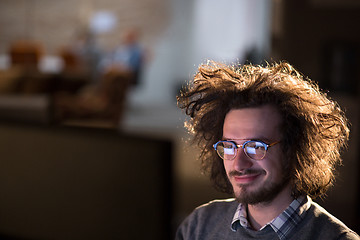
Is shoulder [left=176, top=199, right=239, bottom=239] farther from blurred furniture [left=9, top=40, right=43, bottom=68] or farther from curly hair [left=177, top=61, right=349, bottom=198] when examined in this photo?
blurred furniture [left=9, top=40, right=43, bottom=68]

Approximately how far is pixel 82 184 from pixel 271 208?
1689 mm

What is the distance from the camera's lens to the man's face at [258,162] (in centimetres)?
93

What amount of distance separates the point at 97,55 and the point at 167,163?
8.31 meters

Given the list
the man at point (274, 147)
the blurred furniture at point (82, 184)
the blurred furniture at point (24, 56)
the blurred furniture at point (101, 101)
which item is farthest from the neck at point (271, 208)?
the blurred furniture at point (24, 56)

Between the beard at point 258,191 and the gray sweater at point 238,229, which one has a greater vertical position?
the beard at point 258,191

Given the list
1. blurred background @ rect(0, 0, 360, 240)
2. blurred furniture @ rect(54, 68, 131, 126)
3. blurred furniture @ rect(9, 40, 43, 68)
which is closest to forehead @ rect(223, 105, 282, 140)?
blurred background @ rect(0, 0, 360, 240)

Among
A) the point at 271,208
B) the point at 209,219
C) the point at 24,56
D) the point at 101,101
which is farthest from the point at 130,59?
the point at 271,208

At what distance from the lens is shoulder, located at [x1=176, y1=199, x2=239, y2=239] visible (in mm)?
1084

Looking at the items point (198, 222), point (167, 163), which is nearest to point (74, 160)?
point (167, 163)

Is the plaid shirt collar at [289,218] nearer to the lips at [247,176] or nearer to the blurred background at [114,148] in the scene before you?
the lips at [247,176]

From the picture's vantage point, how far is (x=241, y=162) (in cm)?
93

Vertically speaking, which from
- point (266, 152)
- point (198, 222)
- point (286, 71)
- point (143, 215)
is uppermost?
point (286, 71)

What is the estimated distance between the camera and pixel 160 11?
40.4 feet

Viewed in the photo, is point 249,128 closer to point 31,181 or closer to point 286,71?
point 286,71
